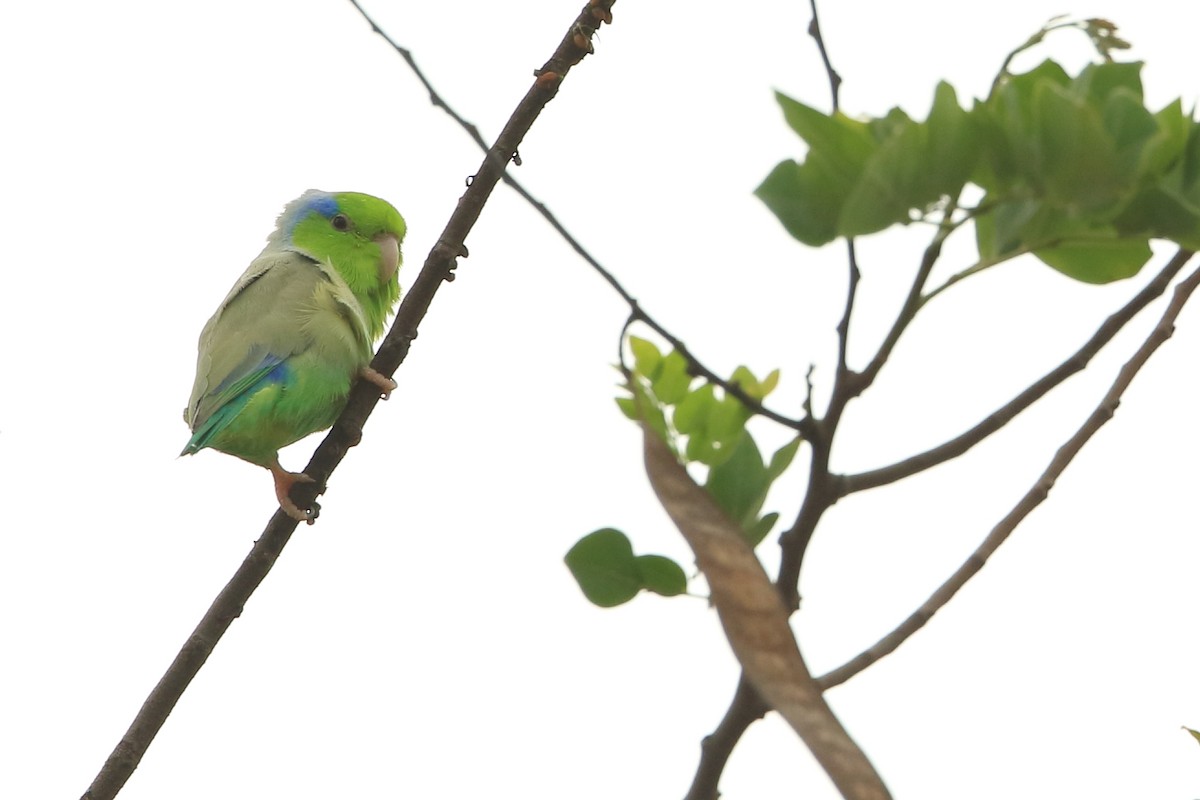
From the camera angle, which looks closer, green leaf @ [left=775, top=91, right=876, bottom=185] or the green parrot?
green leaf @ [left=775, top=91, right=876, bottom=185]

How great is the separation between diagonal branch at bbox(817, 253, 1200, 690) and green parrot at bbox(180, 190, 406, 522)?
8.73 feet

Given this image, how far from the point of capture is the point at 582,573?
4.38 ft

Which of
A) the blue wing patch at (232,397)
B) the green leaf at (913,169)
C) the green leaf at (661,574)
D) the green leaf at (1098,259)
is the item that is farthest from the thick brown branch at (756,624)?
the blue wing patch at (232,397)

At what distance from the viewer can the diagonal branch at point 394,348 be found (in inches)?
117

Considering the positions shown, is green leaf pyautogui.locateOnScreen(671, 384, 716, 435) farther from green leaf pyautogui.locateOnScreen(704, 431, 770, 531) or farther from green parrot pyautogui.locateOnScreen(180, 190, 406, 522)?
green parrot pyautogui.locateOnScreen(180, 190, 406, 522)

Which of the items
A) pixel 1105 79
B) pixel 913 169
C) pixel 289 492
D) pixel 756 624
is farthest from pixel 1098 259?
pixel 289 492

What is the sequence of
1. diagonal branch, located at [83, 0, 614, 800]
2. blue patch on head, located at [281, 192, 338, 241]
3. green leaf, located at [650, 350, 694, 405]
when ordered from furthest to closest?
1. blue patch on head, located at [281, 192, 338, 241]
2. diagonal branch, located at [83, 0, 614, 800]
3. green leaf, located at [650, 350, 694, 405]

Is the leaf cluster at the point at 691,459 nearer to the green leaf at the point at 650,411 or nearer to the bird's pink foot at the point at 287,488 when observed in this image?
the green leaf at the point at 650,411

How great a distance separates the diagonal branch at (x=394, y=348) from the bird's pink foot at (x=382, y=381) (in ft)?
0.95

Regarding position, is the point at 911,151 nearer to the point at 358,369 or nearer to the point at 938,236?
the point at 938,236

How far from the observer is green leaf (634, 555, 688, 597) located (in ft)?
4.40

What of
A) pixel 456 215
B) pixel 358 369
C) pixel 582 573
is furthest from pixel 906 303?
pixel 358 369

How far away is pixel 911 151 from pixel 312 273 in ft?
12.6

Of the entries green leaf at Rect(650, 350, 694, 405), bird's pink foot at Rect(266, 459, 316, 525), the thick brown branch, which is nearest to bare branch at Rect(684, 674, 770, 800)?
the thick brown branch
